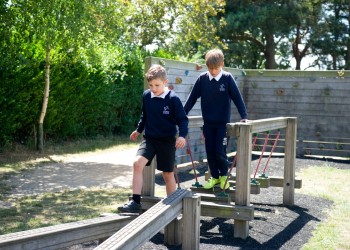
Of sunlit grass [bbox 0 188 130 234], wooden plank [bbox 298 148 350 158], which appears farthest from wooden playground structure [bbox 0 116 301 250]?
wooden plank [bbox 298 148 350 158]

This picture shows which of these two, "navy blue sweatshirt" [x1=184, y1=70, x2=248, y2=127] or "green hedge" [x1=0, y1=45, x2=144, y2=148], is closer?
"navy blue sweatshirt" [x1=184, y1=70, x2=248, y2=127]

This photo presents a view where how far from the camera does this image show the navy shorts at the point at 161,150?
17.7 ft

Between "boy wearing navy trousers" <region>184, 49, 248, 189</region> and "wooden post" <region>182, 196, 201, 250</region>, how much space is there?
1208 mm

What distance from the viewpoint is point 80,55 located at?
12.8 metres

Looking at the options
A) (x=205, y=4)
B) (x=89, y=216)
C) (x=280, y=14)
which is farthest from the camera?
(x=280, y=14)

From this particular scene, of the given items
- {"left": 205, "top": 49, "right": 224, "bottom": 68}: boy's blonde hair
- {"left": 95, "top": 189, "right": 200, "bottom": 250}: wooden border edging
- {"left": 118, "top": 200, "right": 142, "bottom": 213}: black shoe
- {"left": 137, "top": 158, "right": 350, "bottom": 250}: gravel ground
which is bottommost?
{"left": 137, "top": 158, "right": 350, "bottom": 250}: gravel ground

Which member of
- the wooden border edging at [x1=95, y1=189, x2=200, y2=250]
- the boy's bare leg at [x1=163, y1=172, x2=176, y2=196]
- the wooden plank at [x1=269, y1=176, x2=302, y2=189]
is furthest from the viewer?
the wooden plank at [x1=269, y1=176, x2=302, y2=189]

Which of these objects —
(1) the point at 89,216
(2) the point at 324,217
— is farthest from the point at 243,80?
(1) the point at 89,216

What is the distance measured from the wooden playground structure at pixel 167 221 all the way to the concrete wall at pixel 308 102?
6658mm

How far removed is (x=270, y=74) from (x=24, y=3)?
597cm

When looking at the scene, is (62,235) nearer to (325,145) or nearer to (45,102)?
(45,102)

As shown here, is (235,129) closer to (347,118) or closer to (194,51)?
(347,118)

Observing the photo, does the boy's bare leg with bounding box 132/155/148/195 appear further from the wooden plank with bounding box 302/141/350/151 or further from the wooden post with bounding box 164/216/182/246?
the wooden plank with bounding box 302/141/350/151

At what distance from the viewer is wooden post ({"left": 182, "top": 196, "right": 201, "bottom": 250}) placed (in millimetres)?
4879
